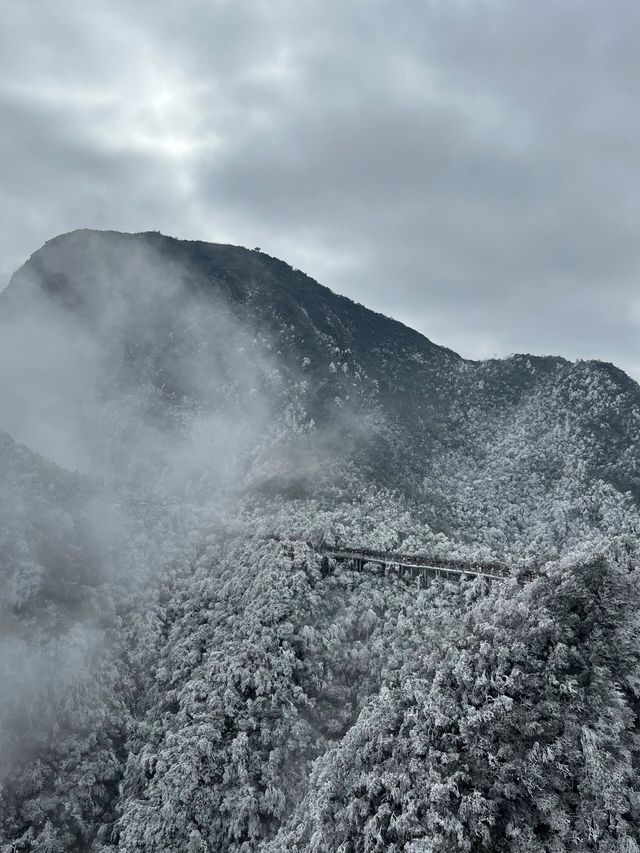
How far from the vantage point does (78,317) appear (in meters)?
159

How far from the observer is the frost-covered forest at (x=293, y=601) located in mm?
45875

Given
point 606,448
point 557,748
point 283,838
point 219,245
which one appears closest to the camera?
point 557,748

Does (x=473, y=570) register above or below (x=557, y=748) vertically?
above

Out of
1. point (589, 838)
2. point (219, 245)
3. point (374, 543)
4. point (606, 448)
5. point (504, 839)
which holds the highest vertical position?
point (219, 245)

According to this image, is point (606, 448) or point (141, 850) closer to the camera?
point (141, 850)

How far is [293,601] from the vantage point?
7138cm

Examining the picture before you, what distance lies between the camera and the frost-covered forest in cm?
4588

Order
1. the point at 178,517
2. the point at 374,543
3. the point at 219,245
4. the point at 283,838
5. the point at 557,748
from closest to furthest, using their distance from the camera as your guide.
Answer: the point at 557,748, the point at 283,838, the point at 374,543, the point at 178,517, the point at 219,245

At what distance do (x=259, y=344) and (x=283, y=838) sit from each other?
117226 millimetres

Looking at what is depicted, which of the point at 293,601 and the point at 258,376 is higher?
the point at 258,376

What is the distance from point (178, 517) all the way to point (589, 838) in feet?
247

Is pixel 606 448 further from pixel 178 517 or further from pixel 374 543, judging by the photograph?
pixel 178 517

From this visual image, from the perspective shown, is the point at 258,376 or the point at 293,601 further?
the point at 258,376

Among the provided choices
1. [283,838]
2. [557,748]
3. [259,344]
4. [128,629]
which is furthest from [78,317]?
[557,748]
